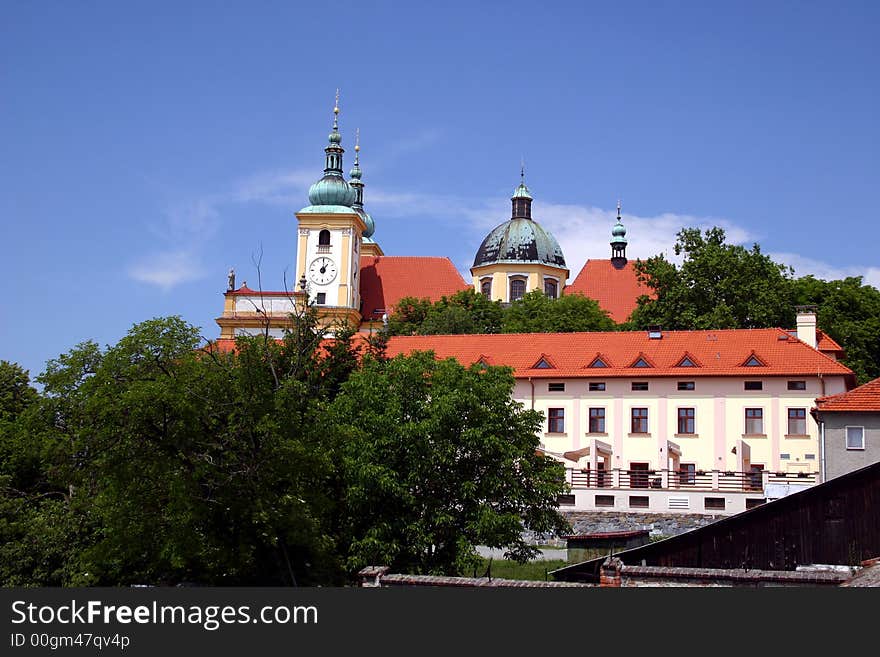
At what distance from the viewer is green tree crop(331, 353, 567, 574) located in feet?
86.6

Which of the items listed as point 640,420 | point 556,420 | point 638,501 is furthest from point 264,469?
point 640,420

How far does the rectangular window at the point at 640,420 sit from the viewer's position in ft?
152

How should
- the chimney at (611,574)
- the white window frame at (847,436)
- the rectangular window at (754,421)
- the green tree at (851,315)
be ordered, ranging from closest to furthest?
the chimney at (611,574), the white window frame at (847,436), the rectangular window at (754,421), the green tree at (851,315)

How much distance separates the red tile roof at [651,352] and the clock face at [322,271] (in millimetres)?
30686

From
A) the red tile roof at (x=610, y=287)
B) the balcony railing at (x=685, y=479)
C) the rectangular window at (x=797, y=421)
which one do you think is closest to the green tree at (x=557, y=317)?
the red tile roof at (x=610, y=287)

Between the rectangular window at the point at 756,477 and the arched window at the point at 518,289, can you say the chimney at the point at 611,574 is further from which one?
the arched window at the point at 518,289

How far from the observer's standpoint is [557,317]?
66250 millimetres

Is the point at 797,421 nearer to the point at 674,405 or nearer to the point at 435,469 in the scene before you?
the point at 674,405

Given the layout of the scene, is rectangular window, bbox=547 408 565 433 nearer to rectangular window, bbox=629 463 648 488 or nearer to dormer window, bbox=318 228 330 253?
rectangular window, bbox=629 463 648 488

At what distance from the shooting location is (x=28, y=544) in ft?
88.5

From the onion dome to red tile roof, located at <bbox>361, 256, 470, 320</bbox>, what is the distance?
383cm

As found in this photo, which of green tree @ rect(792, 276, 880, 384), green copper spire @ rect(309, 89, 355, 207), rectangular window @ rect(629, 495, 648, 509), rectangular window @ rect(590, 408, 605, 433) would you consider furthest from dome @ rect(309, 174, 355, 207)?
rectangular window @ rect(629, 495, 648, 509)

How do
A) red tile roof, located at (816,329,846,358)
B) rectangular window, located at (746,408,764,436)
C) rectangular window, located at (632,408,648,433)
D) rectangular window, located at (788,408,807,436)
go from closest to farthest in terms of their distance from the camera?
rectangular window, located at (788,408,807,436), rectangular window, located at (746,408,764,436), rectangular window, located at (632,408,648,433), red tile roof, located at (816,329,846,358)

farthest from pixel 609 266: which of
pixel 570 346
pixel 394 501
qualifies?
pixel 394 501
